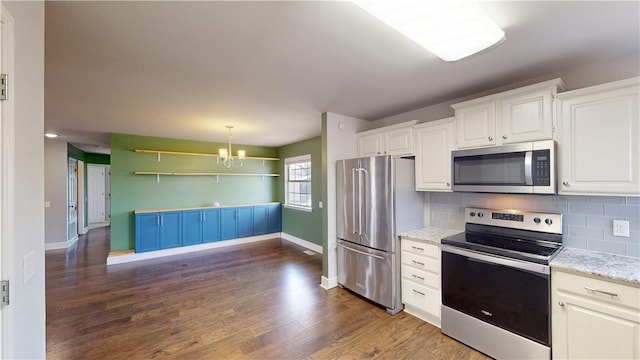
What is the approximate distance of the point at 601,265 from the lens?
5.59 ft

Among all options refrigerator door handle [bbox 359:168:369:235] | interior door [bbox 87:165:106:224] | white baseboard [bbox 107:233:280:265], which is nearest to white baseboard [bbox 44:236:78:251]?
white baseboard [bbox 107:233:280:265]

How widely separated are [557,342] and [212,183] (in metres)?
5.88

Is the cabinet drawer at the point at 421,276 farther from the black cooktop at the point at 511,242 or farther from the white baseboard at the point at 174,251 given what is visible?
the white baseboard at the point at 174,251

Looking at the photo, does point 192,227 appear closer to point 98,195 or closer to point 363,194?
point 363,194

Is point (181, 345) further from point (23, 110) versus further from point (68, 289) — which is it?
point (68, 289)

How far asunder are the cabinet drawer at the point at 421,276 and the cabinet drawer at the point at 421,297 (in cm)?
4

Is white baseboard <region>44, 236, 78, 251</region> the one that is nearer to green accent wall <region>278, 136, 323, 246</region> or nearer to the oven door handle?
green accent wall <region>278, 136, 323, 246</region>

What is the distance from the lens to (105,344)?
7.29 ft

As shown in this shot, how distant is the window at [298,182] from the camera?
5699mm

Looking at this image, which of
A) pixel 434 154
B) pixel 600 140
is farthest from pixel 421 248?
pixel 600 140

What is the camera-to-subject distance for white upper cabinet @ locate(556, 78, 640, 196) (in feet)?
5.52

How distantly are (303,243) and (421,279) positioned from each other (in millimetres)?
3351

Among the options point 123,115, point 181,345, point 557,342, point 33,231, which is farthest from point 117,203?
point 557,342

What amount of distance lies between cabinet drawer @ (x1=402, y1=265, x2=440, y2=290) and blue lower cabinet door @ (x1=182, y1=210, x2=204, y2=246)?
13.9 ft
